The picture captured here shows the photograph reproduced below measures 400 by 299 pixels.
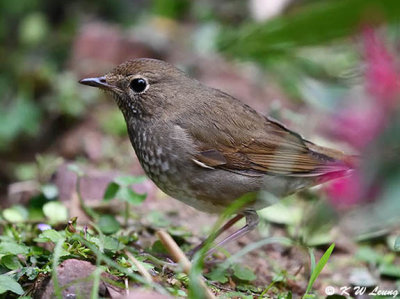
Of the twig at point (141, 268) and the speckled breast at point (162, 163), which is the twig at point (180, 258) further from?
the speckled breast at point (162, 163)

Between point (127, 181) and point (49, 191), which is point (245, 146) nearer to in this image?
point (127, 181)

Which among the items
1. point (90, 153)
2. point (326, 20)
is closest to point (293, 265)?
point (90, 153)

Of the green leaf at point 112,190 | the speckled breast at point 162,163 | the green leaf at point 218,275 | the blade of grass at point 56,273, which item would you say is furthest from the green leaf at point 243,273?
the blade of grass at point 56,273

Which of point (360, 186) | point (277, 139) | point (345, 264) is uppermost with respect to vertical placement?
point (360, 186)

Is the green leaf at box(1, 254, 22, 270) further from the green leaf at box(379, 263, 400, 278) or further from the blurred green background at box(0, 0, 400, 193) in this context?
the blurred green background at box(0, 0, 400, 193)

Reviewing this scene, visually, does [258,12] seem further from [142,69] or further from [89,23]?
[142,69]

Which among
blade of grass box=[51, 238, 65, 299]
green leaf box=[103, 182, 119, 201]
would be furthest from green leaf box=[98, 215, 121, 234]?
blade of grass box=[51, 238, 65, 299]

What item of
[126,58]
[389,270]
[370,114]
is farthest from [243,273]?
[126,58]
